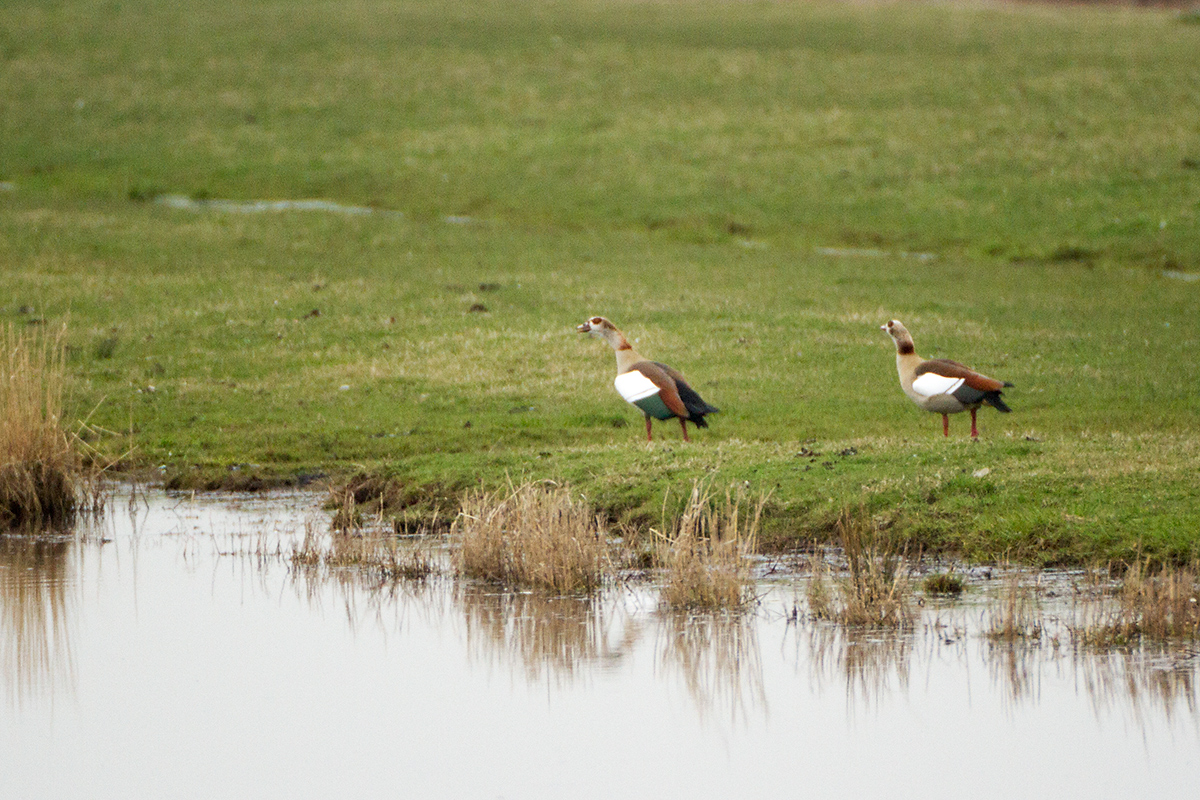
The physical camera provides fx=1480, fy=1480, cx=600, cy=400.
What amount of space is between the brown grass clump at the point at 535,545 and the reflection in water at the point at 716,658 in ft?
3.15

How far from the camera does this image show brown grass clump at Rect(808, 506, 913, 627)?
11500mm

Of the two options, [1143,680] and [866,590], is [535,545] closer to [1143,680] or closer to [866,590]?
[866,590]

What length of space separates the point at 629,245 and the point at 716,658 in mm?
23590

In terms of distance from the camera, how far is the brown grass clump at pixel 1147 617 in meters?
10.8

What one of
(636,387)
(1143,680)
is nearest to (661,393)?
(636,387)

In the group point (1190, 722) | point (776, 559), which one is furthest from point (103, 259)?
point (1190, 722)

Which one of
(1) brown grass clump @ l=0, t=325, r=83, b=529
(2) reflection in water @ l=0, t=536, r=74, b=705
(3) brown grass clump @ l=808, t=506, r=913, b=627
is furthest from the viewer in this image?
(1) brown grass clump @ l=0, t=325, r=83, b=529

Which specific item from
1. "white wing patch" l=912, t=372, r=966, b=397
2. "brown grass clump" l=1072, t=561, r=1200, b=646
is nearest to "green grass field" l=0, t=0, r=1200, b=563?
"white wing patch" l=912, t=372, r=966, b=397

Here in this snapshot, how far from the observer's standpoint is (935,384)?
624 inches

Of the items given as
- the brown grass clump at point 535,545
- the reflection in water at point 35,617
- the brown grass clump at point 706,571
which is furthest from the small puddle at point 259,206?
the brown grass clump at point 706,571

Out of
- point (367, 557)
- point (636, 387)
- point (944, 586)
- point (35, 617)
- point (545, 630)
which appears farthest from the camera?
point (636, 387)

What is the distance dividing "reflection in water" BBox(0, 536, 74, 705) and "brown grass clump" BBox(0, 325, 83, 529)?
375mm

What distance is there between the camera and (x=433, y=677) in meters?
11.2

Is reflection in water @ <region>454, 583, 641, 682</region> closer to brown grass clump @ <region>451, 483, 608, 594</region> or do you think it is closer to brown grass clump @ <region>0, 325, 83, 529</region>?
brown grass clump @ <region>451, 483, 608, 594</region>
